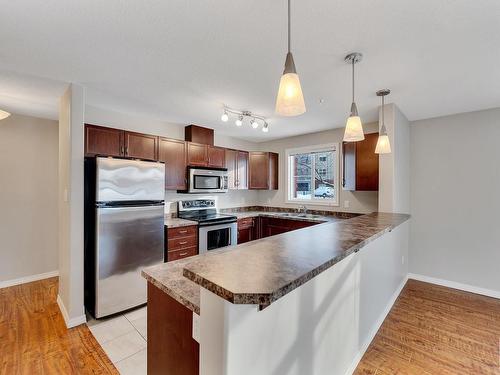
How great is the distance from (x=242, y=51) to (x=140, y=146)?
213 cm

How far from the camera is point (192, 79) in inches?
93.7

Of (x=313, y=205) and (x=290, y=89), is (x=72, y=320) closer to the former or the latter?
(x=290, y=89)

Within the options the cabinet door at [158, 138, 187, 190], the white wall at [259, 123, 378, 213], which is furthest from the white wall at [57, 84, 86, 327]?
the white wall at [259, 123, 378, 213]

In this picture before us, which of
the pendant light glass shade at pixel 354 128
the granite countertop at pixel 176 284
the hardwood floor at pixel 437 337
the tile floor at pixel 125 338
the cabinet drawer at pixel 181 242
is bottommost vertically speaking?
the tile floor at pixel 125 338

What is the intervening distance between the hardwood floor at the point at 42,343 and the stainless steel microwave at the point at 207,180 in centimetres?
217

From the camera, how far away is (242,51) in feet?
6.15

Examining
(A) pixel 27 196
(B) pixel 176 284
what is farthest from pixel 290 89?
(A) pixel 27 196

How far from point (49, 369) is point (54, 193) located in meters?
2.75

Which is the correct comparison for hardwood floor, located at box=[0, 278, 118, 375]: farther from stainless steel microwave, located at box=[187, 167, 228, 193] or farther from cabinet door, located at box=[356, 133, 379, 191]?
cabinet door, located at box=[356, 133, 379, 191]

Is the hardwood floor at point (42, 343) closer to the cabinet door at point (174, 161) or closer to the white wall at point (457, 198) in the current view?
the cabinet door at point (174, 161)

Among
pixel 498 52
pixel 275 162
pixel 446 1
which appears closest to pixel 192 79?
pixel 446 1

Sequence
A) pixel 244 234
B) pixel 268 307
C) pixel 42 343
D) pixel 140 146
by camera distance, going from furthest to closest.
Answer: pixel 244 234 → pixel 140 146 → pixel 42 343 → pixel 268 307

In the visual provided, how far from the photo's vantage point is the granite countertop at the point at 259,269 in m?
0.81

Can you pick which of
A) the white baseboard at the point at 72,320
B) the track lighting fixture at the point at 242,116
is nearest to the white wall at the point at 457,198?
the track lighting fixture at the point at 242,116
